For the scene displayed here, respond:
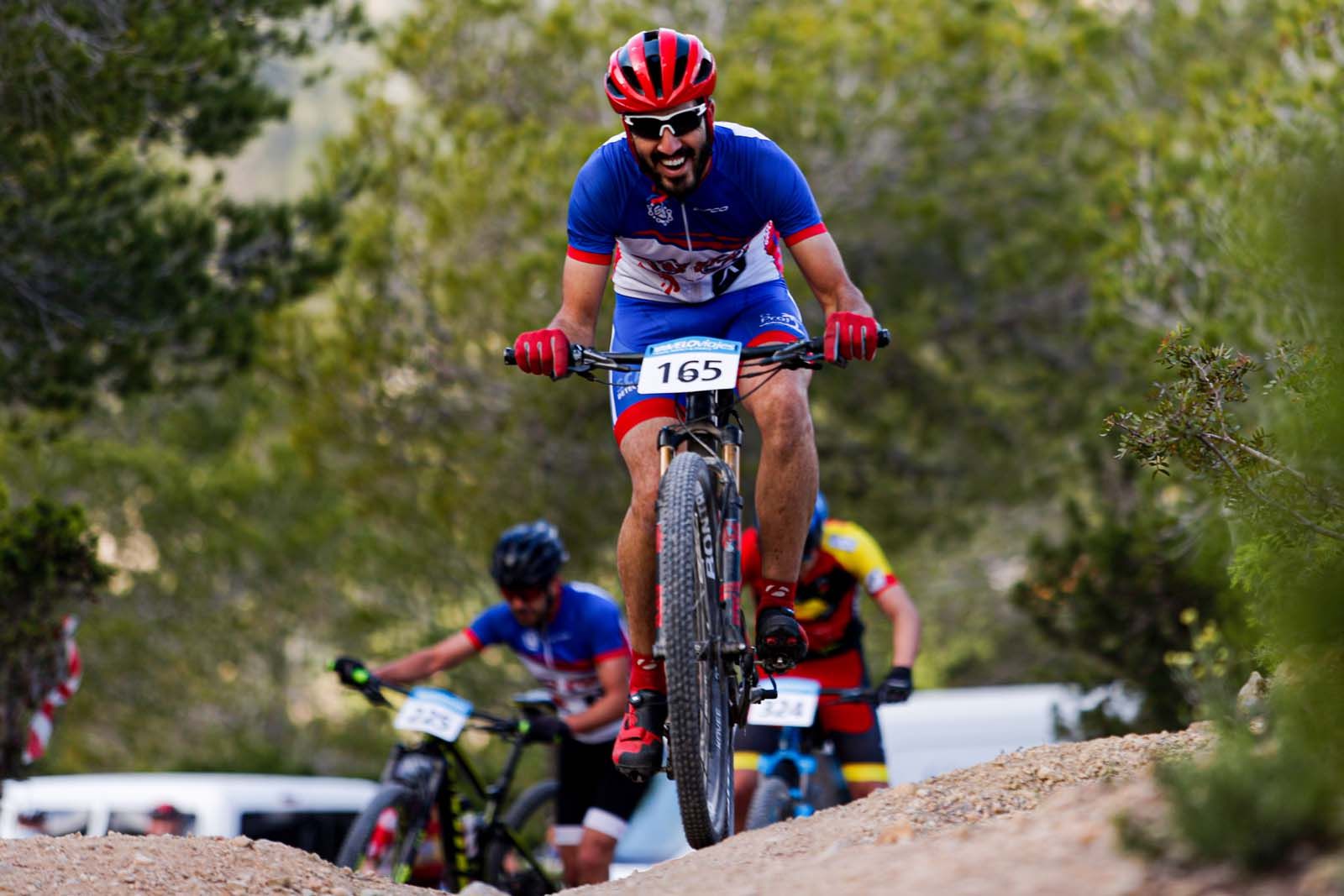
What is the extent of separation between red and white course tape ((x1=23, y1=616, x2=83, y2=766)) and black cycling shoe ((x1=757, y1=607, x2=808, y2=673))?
21.5 feet

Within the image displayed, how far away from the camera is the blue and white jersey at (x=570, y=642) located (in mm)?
8305

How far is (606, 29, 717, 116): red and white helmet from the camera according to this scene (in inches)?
211

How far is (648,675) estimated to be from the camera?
5.34m

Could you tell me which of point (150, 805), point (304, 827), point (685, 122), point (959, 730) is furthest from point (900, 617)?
point (304, 827)

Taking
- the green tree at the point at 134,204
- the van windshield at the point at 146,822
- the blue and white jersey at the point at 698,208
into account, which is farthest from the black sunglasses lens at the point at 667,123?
the van windshield at the point at 146,822

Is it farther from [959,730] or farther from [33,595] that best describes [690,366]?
[959,730]

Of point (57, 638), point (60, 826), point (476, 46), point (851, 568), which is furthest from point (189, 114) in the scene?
point (476, 46)

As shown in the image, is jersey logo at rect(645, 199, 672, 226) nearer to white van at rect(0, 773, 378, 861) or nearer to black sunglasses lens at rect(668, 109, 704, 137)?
black sunglasses lens at rect(668, 109, 704, 137)

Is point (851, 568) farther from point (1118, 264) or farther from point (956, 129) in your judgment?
point (956, 129)

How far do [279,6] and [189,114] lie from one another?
97 cm

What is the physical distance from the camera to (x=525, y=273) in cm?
1833

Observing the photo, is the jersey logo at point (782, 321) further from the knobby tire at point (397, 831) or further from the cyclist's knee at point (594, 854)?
the cyclist's knee at point (594, 854)

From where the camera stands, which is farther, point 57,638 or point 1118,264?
point 1118,264

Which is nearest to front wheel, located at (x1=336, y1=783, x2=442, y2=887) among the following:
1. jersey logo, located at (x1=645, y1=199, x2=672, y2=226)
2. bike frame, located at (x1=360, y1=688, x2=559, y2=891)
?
bike frame, located at (x1=360, y1=688, x2=559, y2=891)
